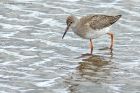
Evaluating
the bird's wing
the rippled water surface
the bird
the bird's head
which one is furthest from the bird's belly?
the bird's head

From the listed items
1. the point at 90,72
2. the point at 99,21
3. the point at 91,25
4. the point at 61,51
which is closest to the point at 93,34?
the point at 91,25

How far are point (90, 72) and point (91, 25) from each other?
7.61ft

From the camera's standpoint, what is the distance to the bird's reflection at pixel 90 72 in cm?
1319

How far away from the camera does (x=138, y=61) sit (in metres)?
14.5

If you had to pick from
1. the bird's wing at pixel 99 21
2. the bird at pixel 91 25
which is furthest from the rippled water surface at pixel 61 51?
the bird's wing at pixel 99 21

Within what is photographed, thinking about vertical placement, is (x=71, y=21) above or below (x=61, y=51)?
above

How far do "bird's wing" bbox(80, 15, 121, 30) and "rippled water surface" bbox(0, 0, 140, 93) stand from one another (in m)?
0.57

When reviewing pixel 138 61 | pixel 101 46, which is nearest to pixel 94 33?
pixel 101 46

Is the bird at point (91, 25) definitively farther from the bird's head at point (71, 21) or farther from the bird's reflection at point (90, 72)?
the bird's reflection at point (90, 72)

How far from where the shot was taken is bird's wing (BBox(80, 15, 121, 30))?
52.5 feet

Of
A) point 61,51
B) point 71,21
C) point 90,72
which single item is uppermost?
point 71,21

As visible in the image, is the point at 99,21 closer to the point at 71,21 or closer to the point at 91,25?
the point at 91,25

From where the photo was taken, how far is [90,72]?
1408 centimetres

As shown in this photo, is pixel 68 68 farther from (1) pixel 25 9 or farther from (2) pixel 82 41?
(1) pixel 25 9
